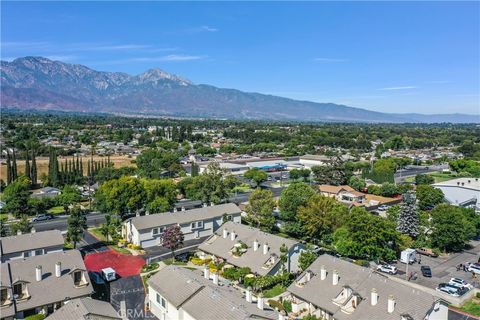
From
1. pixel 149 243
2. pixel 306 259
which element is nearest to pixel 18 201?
pixel 149 243

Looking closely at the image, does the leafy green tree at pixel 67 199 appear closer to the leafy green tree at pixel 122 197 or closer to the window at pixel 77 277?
the leafy green tree at pixel 122 197

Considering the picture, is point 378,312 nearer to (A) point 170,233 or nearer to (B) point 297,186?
(A) point 170,233

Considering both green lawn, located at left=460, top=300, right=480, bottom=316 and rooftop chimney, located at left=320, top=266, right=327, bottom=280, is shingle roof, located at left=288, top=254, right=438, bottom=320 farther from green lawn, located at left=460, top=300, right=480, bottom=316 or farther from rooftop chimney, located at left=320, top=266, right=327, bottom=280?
green lawn, located at left=460, top=300, right=480, bottom=316

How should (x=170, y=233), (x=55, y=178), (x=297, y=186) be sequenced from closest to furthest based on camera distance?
(x=170, y=233), (x=297, y=186), (x=55, y=178)

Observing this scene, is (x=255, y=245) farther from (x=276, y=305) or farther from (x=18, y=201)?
(x=18, y=201)

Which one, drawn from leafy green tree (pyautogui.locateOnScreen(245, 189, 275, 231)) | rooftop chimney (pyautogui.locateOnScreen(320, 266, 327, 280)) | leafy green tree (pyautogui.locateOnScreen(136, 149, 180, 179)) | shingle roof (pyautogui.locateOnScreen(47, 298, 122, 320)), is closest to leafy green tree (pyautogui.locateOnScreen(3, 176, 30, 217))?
leafy green tree (pyautogui.locateOnScreen(136, 149, 180, 179))

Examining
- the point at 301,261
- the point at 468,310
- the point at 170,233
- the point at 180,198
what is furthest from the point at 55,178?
the point at 468,310
